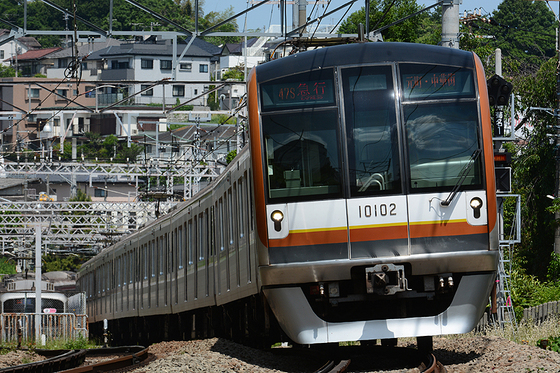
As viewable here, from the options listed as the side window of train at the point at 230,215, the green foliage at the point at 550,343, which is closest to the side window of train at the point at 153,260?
the side window of train at the point at 230,215

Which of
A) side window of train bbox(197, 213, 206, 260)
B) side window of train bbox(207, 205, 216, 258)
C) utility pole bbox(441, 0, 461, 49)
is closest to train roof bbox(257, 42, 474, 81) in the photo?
utility pole bbox(441, 0, 461, 49)

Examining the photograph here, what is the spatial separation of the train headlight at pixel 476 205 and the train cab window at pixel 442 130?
0.45 feet

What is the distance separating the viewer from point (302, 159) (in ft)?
28.3

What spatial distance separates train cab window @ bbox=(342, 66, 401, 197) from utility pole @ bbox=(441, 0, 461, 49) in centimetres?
434

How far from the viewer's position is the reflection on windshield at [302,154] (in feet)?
28.2

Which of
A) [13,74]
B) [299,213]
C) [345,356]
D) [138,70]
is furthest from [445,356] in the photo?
[13,74]

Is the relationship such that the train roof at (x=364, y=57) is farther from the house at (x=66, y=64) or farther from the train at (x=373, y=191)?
the house at (x=66, y=64)

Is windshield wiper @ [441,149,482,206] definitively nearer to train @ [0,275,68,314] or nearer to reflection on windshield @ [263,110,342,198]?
reflection on windshield @ [263,110,342,198]

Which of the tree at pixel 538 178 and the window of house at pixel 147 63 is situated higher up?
the window of house at pixel 147 63

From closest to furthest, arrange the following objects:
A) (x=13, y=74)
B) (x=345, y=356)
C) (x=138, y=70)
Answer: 1. (x=345, y=356)
2. (x=138, y=70)
3. (x=13, y=74)

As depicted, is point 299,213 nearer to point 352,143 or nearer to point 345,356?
point 352,143

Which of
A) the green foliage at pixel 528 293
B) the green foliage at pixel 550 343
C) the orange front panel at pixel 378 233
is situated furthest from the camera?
the green foliage at pixel 528 293

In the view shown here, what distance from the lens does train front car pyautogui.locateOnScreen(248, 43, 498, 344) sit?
842 centimetres

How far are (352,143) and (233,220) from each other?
3077mm
